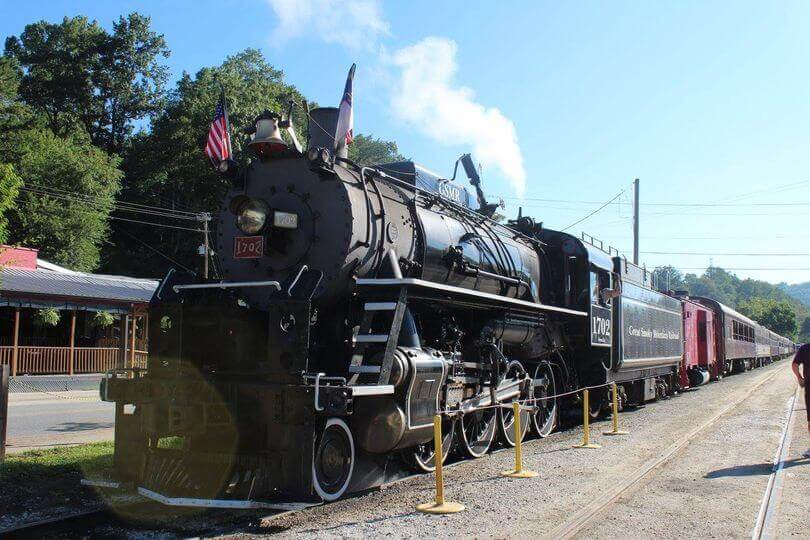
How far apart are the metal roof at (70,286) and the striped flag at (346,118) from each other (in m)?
17.8

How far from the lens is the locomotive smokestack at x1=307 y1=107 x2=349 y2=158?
8539 mm

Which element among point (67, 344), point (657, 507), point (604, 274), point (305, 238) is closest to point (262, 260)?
point (305, 238)

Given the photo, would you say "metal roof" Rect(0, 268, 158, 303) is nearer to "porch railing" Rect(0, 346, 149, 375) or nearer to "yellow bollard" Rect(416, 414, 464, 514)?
"porch railing" Rect(0, 346, 149, 375)

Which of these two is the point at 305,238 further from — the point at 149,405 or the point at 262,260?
the point at 149,405

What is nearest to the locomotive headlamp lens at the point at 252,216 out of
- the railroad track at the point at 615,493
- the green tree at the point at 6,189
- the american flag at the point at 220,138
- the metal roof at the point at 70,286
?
the railroad track at the point at 615,493

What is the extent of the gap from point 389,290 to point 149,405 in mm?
2510

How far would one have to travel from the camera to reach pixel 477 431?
8.78 meters

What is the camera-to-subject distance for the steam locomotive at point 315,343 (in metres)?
5.77

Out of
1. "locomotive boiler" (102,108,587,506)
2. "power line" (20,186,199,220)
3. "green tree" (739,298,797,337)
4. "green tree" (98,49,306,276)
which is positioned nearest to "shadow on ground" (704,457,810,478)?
Answer: "locomotive boiler" (102,108,587,506)

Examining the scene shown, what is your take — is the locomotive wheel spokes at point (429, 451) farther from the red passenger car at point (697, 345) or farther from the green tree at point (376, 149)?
the green tree at point (376, 149)

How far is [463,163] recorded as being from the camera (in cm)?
1185

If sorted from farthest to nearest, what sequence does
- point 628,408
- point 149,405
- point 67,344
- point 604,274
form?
1. point 67,344
2. point 628,408
3. point 604,274
4. point 149,405

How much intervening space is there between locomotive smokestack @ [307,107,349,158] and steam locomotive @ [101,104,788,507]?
0.13ft

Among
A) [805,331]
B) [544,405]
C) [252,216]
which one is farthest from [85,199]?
[805,331]
